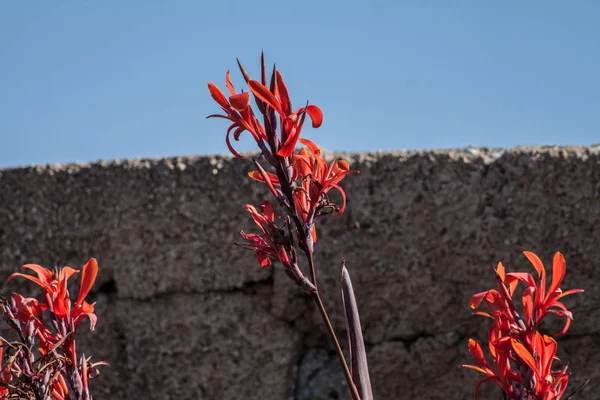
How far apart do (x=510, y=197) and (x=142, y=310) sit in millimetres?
1106

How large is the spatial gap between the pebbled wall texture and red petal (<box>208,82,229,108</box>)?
138cm

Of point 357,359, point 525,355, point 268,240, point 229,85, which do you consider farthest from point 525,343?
point 229,85

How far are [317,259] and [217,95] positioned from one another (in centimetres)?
142

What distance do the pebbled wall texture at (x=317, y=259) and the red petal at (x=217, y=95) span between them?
1.38 meters

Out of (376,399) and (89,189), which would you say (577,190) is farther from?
(89,189)

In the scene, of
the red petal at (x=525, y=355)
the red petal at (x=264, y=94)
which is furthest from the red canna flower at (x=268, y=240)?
the red petal at (x=525, y=355)

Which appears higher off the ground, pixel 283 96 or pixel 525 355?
pixel 283 96

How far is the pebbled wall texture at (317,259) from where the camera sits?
6.77 ft

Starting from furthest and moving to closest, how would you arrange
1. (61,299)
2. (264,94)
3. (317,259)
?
(317,259) < (61,299) < (264,94)

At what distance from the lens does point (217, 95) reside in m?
0.74

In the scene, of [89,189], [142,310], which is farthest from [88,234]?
[142,310]

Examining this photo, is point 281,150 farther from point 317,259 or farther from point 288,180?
point 317,259

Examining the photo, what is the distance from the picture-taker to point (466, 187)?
2.07 meters

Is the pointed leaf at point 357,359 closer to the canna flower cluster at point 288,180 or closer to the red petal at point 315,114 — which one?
the canna flower cluster at point 288,180
